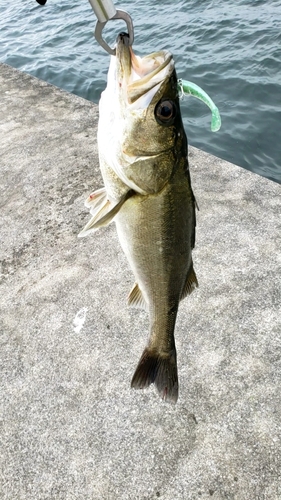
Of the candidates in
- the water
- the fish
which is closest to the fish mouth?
the fish

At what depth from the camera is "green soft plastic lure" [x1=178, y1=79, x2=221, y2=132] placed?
1809 mm

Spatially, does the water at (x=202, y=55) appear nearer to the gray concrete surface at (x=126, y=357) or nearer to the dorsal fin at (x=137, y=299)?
the gray concrete surface at (x=126, y=357)

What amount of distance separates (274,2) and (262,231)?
866 cm

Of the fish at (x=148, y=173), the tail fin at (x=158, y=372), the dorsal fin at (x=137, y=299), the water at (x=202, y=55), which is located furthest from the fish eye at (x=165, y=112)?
the water at (x=202, y=55)

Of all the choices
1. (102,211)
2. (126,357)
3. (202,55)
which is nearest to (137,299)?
(102,211)

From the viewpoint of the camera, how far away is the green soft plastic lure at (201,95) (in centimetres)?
181

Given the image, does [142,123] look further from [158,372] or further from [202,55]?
[202,55]

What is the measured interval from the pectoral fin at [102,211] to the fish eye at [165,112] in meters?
0.34

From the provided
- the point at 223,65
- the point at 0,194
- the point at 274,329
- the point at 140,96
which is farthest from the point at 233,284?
the point at 223,65

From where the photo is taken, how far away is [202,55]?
9180 millimetres

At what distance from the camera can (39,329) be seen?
3727 millimetres

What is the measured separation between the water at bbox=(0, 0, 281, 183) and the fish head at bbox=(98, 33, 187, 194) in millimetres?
4314

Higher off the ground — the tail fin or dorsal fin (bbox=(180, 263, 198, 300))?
dorsal fin (bbox=(180, 263, 198, 300))

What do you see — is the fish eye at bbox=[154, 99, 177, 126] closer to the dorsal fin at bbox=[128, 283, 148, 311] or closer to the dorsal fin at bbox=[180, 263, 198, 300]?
the dorsal fin at bbox=[180, 263, 198, 300]
